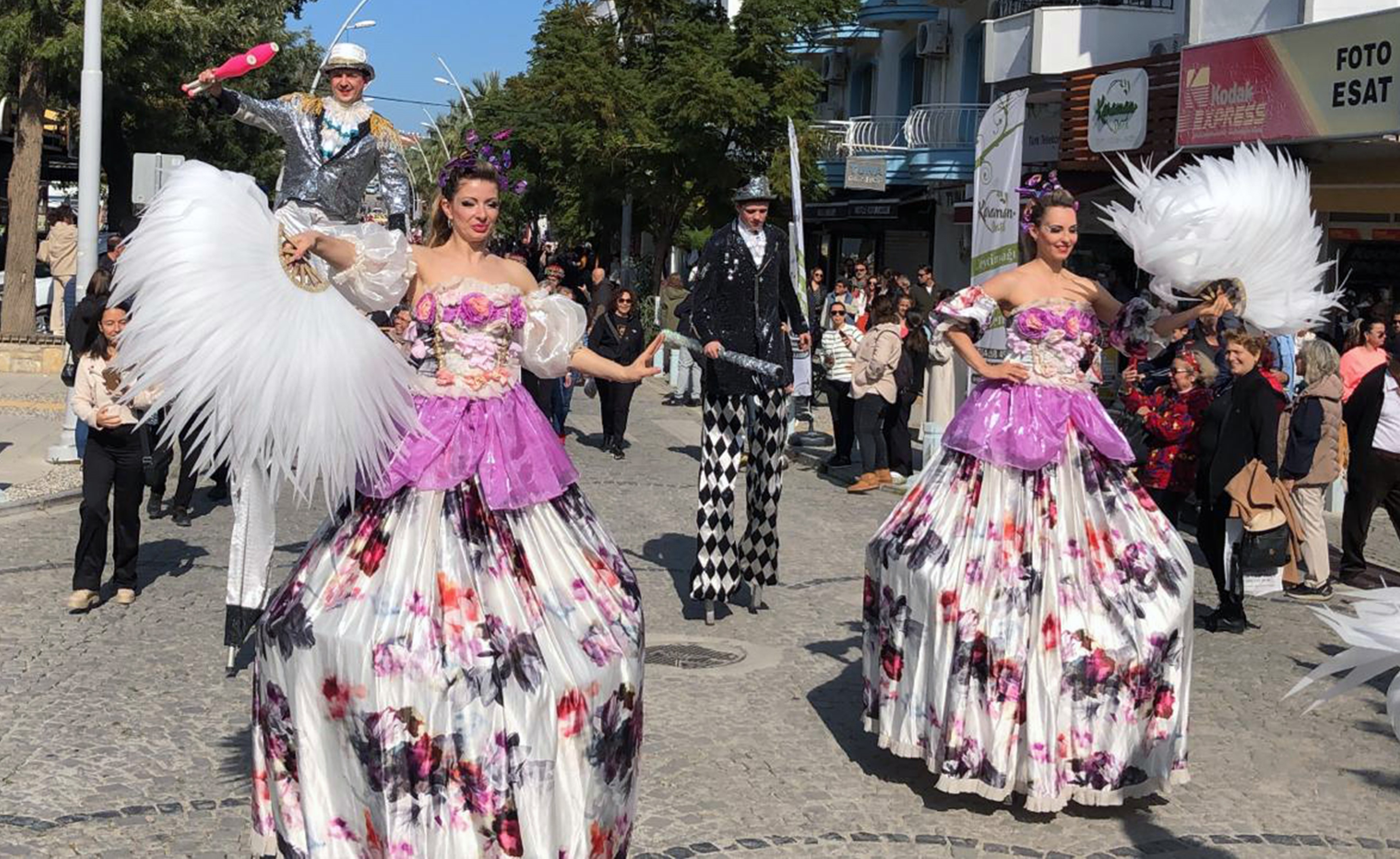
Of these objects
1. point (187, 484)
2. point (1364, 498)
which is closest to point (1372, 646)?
point (1364, 498)

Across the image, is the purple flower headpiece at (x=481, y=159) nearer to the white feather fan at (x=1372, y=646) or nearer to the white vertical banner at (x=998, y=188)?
the white feather fan at (x=1372, y=646)

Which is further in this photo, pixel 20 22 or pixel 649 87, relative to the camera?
pixel 649 87

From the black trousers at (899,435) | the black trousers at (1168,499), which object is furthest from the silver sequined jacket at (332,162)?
the black trousers at (899,435)

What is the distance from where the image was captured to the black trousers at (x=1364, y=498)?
1070 centimetres

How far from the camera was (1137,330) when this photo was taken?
21.3ft

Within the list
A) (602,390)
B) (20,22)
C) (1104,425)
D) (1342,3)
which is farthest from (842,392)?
(20,22)

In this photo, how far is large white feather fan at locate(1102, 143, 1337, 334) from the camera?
6.08 m

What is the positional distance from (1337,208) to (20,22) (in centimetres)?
1631

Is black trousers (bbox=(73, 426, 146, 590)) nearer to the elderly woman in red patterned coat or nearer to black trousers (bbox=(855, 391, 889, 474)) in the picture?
the elderly woman in red patterned coat

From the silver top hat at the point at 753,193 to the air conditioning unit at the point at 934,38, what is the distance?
23724 mm

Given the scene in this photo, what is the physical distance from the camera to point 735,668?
789cm

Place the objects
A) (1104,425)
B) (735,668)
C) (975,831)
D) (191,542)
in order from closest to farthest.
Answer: (975,831), (1104,425), (735,668), (191,542)

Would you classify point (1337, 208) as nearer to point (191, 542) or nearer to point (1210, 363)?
point (1210, 363)

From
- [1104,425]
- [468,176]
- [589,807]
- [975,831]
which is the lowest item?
[975,831]
